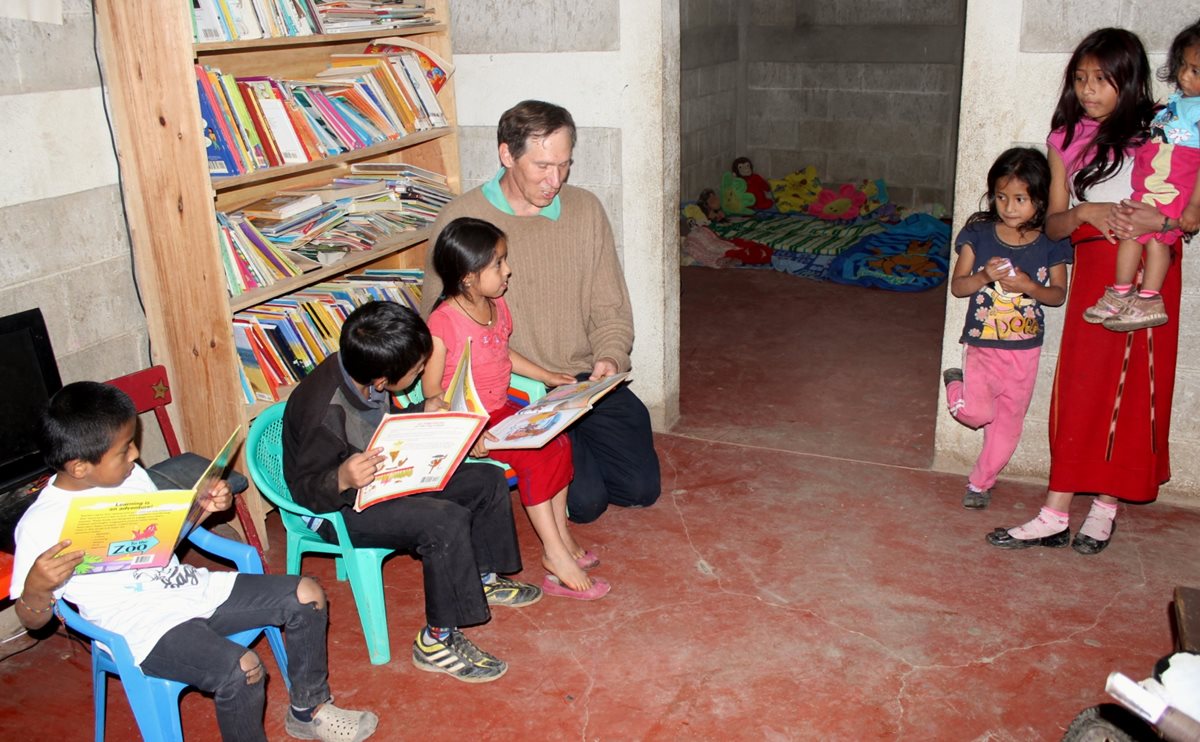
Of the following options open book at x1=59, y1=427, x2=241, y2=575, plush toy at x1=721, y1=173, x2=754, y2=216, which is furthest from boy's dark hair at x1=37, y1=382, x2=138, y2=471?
plush toy at x1=721, y1=173, x2=754, y2=216

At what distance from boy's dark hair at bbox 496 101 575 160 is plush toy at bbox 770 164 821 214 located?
16.7 feet

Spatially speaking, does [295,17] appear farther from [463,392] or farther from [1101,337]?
[1101,337]

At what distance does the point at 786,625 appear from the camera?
3.01 m

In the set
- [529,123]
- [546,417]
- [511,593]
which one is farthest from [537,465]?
[529,123]

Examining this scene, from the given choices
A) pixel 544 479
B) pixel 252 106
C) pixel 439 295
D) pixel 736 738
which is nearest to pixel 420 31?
pixel 252 106

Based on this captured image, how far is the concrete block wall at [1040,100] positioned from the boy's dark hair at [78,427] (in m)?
2.77

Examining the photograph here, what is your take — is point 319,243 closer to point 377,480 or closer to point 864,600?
point 377,480

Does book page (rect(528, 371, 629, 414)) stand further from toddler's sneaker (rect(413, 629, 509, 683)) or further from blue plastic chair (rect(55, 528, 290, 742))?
blue plastic chair (rect(55, 528, 290, 742))

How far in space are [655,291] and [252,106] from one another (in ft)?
5.48

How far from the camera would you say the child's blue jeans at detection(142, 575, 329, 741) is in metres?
2.25

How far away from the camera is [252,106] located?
11.2 feet

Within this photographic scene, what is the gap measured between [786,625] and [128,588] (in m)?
1.74

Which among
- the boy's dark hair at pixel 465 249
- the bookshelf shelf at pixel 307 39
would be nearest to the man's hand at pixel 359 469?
the boy's dark hair at pixel 465 249

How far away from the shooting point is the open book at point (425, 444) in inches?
100
